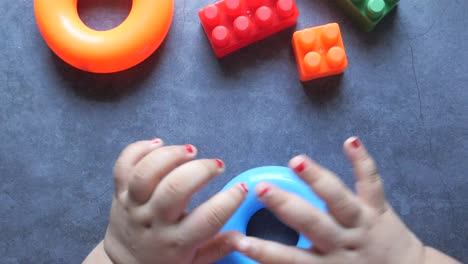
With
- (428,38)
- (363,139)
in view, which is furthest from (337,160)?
(428,38)

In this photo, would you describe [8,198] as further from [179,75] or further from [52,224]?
[179,75]

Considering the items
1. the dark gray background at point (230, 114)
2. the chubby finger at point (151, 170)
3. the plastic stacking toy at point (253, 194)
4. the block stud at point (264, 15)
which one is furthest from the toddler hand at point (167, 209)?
the block stud at point (264, 15)

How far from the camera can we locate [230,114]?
104 centimetres

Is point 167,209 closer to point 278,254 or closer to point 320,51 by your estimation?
point 278,254

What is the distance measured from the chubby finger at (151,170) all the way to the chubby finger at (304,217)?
132mm

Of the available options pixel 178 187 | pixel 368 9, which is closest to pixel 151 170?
pixel 178 187

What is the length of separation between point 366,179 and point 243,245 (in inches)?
7.8

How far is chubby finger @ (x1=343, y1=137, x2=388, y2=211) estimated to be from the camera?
0.71m

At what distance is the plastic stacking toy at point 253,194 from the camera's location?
2.93 ft

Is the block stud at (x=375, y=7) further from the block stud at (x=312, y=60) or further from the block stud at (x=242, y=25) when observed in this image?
the block stud at (x=242, y=25)

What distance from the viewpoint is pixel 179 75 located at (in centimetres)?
105

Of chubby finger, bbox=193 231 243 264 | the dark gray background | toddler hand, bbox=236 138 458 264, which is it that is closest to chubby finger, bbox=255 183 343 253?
toddler hand, bbox=236 138 458 264

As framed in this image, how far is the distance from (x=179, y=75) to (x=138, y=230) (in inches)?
16.5

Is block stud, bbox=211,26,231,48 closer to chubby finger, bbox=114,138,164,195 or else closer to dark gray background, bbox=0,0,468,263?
dark gray background, bbox=0,0,468,263
